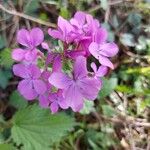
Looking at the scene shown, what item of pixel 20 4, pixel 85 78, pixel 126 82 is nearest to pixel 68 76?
pixel 85 78

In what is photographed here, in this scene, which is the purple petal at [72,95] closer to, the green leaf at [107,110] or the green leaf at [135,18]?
the green leaf at [107,110]

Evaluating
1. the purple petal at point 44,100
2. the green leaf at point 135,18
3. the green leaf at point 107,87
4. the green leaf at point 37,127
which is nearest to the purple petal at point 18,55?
the purple petal at point 44,100

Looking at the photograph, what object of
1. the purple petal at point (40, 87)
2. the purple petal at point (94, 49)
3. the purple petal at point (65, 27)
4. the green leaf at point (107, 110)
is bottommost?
the green leaf at point (107, 110)

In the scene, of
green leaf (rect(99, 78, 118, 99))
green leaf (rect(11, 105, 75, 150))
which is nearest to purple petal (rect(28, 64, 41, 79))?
green leaf (rect(11, 105, 75, 150))

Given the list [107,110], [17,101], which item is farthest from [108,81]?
[17,101]

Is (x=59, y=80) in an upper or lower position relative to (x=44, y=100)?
upper

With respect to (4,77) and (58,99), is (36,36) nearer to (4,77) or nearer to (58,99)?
(58,99)
